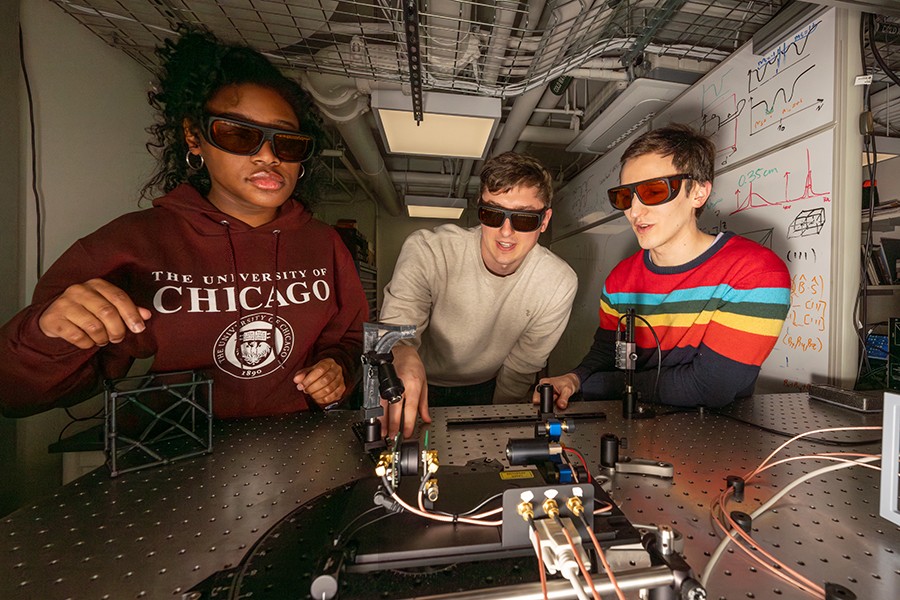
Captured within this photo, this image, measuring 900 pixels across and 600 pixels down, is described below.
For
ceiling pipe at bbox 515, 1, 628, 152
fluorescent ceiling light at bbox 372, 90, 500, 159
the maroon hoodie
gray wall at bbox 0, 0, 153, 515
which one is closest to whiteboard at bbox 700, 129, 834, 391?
ceiling pipe at bbox 515, 1, 628, 152

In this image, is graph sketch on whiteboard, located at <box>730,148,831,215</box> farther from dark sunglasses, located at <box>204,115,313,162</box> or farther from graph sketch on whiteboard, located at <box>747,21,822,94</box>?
dark sunglasses, located at <box>204,115,313,162</box>

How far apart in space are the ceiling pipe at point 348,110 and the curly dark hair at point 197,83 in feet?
2.03

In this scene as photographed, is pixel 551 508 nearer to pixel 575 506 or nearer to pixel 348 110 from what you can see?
pixel 575 506

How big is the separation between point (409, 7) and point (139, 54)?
1.44 m

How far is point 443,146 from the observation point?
6.57ft

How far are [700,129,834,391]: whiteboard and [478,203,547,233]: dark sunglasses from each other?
89cm

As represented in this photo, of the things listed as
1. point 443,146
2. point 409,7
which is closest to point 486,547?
point 409,7

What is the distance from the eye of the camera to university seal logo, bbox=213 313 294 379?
98 centimetres

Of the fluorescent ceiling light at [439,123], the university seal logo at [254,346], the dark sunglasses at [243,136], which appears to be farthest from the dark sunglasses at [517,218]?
the university seal logo at [254,346]

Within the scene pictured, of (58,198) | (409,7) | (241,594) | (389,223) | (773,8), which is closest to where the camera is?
(241,594)

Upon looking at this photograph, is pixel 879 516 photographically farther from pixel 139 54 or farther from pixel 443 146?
pixel 139 54

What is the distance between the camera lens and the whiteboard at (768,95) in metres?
1.20

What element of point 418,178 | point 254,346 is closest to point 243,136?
point 254,346

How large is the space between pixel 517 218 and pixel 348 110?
1.36 m
